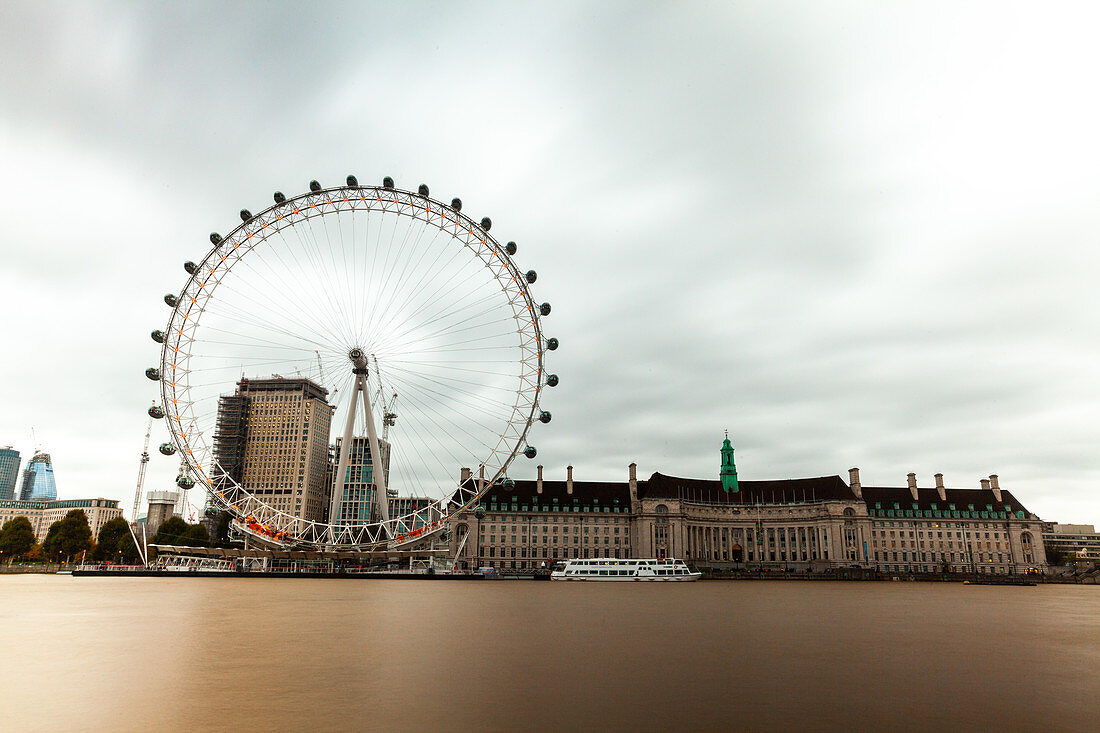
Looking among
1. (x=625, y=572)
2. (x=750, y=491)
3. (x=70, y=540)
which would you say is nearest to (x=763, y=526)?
(x=750, y=491)

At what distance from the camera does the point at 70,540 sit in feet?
403

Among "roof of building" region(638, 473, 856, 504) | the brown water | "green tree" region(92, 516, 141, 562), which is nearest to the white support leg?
the brown water

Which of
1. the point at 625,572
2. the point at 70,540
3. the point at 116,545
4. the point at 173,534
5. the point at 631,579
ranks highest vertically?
the point at 173,534

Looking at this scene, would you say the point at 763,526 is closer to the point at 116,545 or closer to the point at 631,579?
the point at 631,579

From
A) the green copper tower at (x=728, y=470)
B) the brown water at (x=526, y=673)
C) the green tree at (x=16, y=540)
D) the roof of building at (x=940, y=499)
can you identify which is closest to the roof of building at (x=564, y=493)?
the green copper tower at (x=728, y=470)

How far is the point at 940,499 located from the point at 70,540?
182255 mm

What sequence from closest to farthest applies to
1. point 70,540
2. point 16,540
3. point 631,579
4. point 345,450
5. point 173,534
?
point 345,450, point 631,579, point 16,540, point 70,540, point 173,534

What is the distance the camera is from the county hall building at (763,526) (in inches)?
6112

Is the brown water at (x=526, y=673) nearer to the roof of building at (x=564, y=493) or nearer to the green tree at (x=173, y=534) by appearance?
the green tree at (x=173, y=534)

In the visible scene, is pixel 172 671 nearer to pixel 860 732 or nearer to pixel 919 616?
pixel 860 732

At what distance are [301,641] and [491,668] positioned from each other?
930 cm

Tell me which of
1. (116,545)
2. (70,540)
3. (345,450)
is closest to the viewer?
(345,450)

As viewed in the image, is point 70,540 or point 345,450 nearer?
point 345,450

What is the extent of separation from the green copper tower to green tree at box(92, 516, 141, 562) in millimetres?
128600
